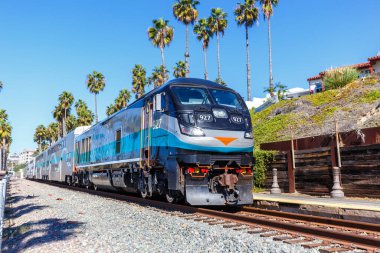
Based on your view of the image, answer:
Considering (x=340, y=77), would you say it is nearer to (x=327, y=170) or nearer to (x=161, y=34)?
(x=327, y=170)

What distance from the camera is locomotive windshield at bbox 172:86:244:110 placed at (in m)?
9.52

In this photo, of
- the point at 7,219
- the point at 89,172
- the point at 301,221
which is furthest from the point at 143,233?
the point at 89,172

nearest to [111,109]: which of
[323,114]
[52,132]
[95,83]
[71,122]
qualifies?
[95,83]

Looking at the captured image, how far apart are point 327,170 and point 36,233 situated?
9.27 m

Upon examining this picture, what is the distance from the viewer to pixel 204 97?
9.82 metres

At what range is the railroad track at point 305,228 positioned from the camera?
215 inches

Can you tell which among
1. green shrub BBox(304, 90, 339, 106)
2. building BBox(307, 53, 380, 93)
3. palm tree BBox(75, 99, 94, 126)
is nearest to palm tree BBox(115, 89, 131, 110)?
palm tree BBox(75, 99, 94, 126)

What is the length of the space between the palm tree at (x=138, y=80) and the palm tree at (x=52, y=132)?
42.7 meters

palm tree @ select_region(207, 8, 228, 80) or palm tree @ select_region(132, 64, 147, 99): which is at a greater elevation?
palm tree @ select_region(207, 8, 228, 80)

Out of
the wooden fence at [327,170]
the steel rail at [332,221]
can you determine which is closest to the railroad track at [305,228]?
the steel rail at [332,221]

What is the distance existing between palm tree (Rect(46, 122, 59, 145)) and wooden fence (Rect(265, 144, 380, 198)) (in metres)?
81.6

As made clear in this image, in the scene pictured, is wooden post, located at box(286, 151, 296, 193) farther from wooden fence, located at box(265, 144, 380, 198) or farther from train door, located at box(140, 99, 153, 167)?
train door, located at box(140, 99, 153, 167)

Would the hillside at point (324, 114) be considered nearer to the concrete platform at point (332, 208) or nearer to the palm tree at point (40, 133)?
the concrete platform at point (332, 208)

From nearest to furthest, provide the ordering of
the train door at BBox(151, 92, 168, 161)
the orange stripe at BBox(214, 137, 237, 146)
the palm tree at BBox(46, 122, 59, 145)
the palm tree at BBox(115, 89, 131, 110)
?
the orange stripe at BBox(214, 137, 237, 146), the train door at BBox(151, 92, 168, 161), the palm tree at BBox(115, 89, 131, 110), the palm tree at BBox(46, 122, 59, 145)
